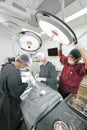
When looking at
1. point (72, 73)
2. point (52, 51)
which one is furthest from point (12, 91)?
point (52, 51)

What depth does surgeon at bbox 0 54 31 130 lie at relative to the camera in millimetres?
1697

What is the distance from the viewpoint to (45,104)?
1.36 m

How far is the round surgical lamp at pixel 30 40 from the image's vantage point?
1.25 meters

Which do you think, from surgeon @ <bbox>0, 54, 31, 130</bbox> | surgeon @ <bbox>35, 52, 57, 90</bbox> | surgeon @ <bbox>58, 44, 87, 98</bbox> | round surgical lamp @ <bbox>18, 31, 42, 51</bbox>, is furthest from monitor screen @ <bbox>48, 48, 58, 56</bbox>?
round surgical lamp @ <bbox>18, 31, 42, 51</bbox>

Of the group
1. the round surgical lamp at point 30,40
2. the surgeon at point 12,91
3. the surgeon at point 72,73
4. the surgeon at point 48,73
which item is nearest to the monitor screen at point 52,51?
the surgeon at point 48,73

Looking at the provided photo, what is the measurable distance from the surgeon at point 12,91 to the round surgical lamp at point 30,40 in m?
0.50

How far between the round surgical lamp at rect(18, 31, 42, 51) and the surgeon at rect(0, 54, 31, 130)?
498 mm

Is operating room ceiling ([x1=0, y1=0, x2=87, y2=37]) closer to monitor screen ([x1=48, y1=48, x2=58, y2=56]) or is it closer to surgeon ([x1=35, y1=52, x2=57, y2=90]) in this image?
surgeon ([x1=35, y1=52, x2=57, y2=90])

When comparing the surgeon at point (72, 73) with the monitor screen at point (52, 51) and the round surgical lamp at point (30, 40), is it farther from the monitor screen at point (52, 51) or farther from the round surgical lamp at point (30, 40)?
the monitor screen at point (52, 51)

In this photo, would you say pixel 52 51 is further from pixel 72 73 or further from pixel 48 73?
pixel 72 73

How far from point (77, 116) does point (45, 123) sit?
0.94 feet

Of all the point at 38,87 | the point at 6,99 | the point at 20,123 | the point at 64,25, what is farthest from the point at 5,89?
the point at 64,25

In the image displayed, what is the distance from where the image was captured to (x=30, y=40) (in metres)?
1.29

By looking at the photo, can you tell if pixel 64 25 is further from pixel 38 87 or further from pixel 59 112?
pixel 38 87
